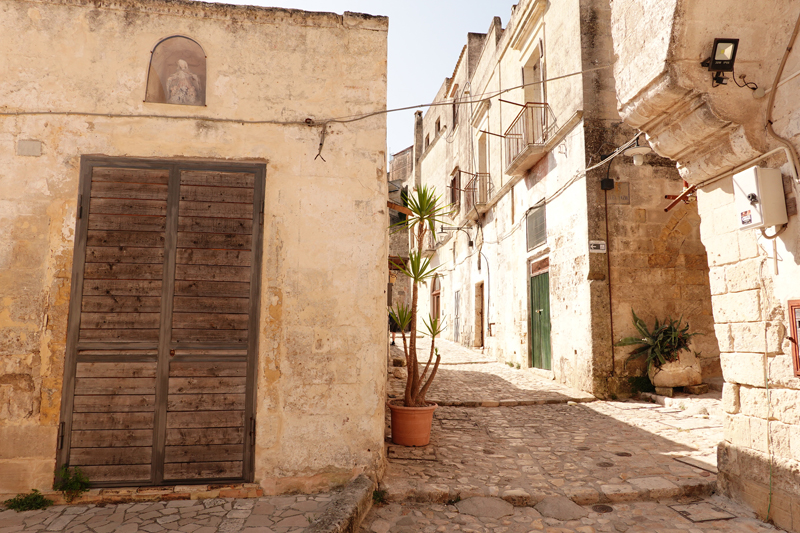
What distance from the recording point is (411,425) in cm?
474

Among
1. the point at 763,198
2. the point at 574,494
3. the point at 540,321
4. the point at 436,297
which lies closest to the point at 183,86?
the point at 763,198

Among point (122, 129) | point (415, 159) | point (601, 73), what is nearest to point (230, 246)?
point (122, 129)

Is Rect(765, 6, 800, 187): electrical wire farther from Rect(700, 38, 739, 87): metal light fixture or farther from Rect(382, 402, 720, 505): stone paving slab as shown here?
Rect(382, 402, 720, 505): stone paving slab

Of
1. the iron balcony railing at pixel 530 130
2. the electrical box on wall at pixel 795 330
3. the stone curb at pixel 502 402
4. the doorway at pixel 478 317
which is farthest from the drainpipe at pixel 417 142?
the electrical box on wall at pixel 795 330

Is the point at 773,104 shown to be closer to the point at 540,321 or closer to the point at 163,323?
the point at 163,323

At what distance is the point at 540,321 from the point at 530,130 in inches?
147

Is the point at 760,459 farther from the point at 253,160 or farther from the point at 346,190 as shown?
the point at 253,160

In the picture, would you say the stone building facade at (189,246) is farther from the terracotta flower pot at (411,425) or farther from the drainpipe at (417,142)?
the drainpipe at (417,142)

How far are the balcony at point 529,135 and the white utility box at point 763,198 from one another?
19.6 feet

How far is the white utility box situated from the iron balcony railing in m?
6.05

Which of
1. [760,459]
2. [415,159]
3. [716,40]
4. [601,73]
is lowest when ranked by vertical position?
[760,459]

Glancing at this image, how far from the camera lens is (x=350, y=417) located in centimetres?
371

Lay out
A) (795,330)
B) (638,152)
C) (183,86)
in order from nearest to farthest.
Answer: (795,330), (183,86), (638,152)

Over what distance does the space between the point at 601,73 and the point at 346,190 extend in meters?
5.90
